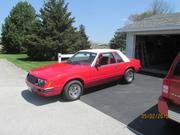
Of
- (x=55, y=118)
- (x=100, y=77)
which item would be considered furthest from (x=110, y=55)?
(x=55, y=118)

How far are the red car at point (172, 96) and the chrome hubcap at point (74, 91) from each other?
3.10 meters

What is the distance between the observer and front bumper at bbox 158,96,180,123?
3781 millimetres

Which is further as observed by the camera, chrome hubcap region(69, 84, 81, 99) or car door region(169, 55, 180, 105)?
chrome hubcap region(69, 84, 81, 99)

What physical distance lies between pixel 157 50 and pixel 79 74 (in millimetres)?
10561

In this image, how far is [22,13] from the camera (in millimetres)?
31656

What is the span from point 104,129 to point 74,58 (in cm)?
405

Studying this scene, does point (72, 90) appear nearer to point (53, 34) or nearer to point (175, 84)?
point (175, 84)

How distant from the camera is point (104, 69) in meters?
7.39

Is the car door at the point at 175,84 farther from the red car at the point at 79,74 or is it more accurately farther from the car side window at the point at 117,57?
the car side window at the point at 117,57

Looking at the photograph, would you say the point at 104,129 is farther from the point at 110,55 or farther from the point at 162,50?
the point at 162,50

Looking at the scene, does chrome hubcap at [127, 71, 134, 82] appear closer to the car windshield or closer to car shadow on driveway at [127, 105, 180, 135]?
the car windshield

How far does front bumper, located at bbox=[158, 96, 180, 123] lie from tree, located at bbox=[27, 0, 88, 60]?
15.2m
